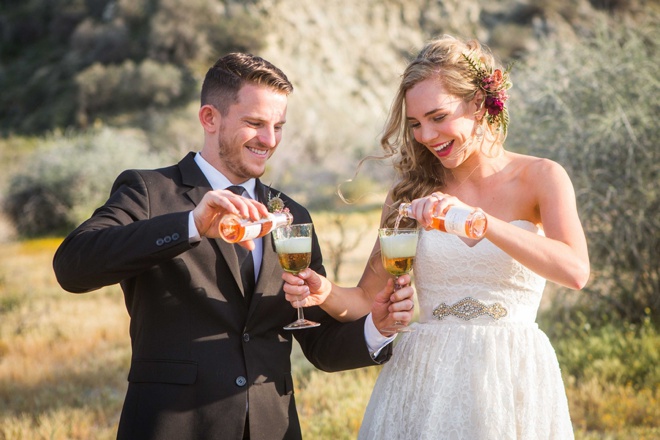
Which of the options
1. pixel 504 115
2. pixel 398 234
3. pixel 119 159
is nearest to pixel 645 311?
pixel 504 115

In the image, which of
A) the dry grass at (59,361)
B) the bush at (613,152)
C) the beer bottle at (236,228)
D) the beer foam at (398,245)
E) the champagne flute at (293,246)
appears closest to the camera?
the beer bottle at (236,228)

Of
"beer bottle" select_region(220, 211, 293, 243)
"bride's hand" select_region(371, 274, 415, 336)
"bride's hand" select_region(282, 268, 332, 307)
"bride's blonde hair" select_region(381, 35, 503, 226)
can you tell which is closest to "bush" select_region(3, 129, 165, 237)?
"bride's blonde hair" select_region(381, 35, 503, 226)

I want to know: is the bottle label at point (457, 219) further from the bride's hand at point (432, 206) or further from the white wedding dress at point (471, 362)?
the white wedding dress at point (471, 362)

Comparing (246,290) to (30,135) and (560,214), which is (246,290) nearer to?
(560,214)

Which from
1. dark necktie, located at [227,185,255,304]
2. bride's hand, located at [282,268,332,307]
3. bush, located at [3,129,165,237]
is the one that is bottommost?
bride's hand, located at [282,268,332,307]

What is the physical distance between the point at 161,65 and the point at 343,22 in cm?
1106

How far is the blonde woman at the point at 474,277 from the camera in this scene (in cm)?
333

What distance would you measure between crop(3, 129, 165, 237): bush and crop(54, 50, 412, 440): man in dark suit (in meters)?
19.8

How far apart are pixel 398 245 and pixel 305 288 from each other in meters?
0.48

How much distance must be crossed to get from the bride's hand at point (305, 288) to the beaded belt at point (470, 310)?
1.98 ft

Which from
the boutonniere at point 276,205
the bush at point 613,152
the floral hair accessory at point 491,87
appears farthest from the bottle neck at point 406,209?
the bush at point 613,152

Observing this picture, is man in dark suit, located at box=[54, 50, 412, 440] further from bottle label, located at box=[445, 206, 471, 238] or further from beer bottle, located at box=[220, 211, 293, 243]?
bottle label, located at box=[445, 206, 471, 238]

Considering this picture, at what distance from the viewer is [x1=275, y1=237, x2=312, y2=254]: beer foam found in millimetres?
3291

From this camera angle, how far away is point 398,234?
134 inches
